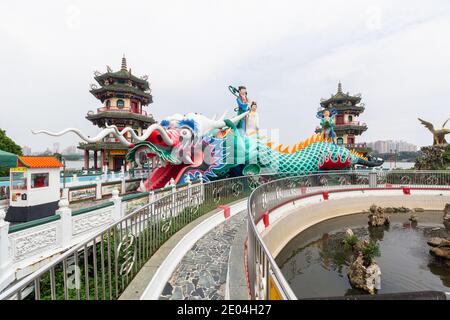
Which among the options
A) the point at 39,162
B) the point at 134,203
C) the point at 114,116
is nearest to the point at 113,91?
the point at 114,116

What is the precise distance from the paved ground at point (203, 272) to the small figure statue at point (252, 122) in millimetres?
7820

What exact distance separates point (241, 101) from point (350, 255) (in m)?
8.91

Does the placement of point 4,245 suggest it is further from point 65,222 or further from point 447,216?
point 447,216

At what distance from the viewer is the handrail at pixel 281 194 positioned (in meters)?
1.86

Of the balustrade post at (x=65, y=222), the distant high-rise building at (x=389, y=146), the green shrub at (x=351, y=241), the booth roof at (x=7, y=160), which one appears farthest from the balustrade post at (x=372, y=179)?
the distant high-rise building at (x=389, y=146)

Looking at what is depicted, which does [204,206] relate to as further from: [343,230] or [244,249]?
[343,230]

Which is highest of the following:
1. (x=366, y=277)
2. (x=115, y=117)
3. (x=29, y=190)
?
(x=115, y=117)

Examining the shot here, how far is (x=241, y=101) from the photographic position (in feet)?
41.3

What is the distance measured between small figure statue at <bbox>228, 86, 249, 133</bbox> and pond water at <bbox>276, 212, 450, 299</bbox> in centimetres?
651

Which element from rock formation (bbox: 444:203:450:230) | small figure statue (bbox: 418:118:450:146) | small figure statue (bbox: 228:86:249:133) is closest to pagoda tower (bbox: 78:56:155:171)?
small figure statue (bbox: 228:86:249:133)

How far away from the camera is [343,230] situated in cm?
A: 1041

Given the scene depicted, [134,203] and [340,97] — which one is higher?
[340,97]

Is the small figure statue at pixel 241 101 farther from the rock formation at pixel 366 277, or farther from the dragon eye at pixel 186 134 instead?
the rock formation at pixel 366 277
